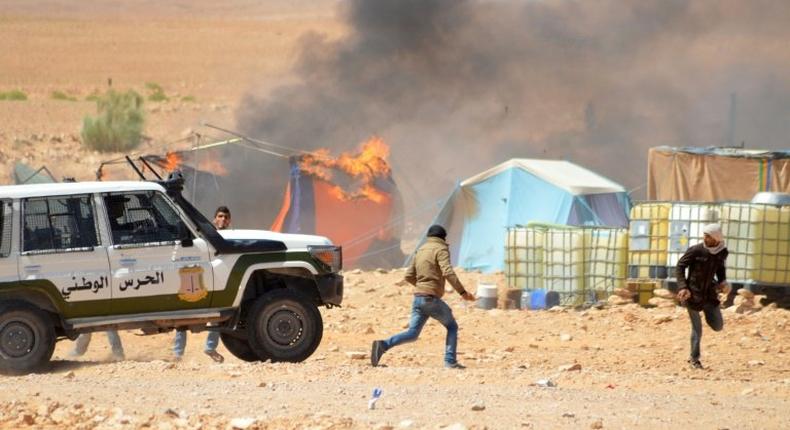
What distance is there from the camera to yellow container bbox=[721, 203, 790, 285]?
1755 centimetres

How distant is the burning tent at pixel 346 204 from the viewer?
25.0 meters

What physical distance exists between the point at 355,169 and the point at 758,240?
9354 millimetres

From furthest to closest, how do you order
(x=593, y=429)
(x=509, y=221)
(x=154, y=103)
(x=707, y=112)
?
(x=154, y=103)
(x=707, y=112)
(x=509, y=221)
(x=593, y=429)

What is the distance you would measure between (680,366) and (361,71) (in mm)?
22021

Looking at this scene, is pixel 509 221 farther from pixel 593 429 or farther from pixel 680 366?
pixel 593 429

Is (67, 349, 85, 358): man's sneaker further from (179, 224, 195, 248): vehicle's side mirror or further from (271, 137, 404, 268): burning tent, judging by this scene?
(271, 137, 404, 268): burning tent

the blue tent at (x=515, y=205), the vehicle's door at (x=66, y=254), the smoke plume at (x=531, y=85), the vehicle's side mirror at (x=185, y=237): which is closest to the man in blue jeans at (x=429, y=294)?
the vehicle's side mirror at (x=185, y=237)

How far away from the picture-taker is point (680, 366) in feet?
44.1

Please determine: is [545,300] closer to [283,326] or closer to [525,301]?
[525,301]

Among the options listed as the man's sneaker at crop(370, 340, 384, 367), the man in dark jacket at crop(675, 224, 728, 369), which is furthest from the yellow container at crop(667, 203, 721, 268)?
the man's sneaker at crop(370, 340, 384, 367)

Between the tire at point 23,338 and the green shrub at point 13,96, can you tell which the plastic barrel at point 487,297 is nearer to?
the tire at point 23,338

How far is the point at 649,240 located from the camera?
18.2 metres

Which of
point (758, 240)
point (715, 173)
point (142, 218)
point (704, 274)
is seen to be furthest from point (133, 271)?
point (715, 173)

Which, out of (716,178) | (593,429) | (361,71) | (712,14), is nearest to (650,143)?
(712,14)
